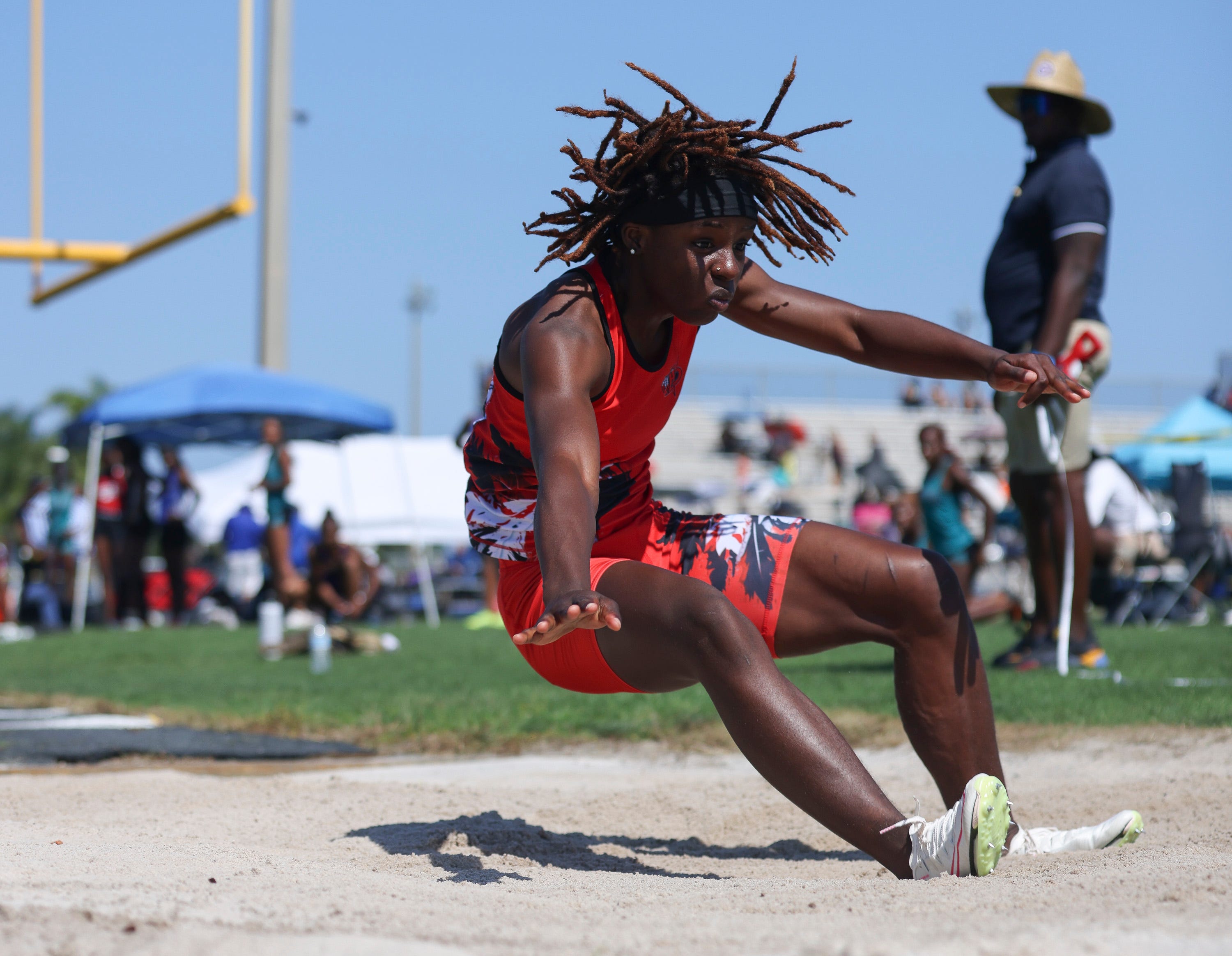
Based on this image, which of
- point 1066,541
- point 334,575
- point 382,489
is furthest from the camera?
point 382,489

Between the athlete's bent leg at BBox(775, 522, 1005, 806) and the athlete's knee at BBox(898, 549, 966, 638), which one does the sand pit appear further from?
the athlete's knee at BBox(898, 549, 966, 638)

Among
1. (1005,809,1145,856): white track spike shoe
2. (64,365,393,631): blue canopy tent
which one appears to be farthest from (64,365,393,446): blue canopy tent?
(1005,809,1145,856): white track spike shoe

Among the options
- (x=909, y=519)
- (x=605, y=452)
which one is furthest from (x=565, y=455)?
(x=909, y=519)

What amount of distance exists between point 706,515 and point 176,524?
12.1 meters

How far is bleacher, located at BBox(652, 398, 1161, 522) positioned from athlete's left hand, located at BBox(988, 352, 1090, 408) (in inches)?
836

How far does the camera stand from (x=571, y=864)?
10.6ft

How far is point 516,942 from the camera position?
6.46ft

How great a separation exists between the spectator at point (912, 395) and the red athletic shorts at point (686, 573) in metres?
33.6

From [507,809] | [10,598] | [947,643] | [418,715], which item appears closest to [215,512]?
[10,598]

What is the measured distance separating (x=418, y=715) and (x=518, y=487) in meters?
2.93

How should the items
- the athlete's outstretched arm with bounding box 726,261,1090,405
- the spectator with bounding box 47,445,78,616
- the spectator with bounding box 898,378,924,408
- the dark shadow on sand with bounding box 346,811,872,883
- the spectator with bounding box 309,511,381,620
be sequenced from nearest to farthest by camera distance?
the dark shadow on sand with bounding box 346,811,872,883, the athlete's outstretched arm with bounding box 726,261,1090,405, the spectator with bounding box 309,511,381,620, the spectator with bounding box 47,445,78,616, the spectator with bounding box 898,378,924,408

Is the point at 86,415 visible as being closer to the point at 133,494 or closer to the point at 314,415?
the point at 133,494

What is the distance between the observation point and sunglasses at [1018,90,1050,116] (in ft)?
20.7

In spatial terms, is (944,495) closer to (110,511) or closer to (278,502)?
(278,502)
